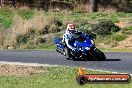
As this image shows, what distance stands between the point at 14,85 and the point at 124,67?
18.6ft

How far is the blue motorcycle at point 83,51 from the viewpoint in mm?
20125

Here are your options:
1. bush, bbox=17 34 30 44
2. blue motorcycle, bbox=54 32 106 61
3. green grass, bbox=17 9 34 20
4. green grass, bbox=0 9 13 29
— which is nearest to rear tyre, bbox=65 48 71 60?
blue motorcycle, bbox=54 32 106 61

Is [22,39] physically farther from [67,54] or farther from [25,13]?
[67,54]

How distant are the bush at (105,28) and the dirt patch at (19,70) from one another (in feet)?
43.5

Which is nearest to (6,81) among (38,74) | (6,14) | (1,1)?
(38,74)

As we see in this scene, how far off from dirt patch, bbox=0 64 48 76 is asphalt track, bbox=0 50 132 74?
1795 mm

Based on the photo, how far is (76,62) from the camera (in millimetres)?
19797

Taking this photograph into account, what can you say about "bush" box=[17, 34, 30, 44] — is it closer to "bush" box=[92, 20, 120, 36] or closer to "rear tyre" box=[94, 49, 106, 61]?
"bush" box=[92, 20, 120, 36]

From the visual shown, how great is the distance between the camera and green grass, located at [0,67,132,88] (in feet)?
43.7

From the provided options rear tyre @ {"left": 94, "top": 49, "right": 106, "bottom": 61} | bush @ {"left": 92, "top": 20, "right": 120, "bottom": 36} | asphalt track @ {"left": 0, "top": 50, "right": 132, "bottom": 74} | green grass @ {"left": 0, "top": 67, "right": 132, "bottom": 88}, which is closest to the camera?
green grass @ {"left": 0, "top": 67, "right": 132, "bottom": 88}

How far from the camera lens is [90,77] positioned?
30.4 feet

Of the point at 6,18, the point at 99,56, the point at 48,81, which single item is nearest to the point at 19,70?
the point at 48,81

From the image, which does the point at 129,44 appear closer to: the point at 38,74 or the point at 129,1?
the point at 38,74

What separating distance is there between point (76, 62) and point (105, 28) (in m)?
11.1
